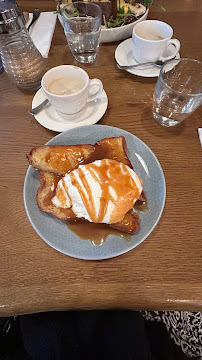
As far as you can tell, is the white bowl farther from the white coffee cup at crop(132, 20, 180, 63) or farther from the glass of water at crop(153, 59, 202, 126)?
the glass of water at crop(153, 59, 202, 126)

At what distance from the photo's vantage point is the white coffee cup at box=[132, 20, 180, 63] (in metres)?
1.02

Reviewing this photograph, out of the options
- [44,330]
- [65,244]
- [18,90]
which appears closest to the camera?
[65,244]

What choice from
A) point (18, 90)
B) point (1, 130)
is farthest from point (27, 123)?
point (18, 90)

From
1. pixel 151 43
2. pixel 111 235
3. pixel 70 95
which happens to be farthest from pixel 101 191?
pixel 151 43

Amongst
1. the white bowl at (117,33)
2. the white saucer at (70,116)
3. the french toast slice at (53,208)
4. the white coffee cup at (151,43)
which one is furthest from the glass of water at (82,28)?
the french toast slice at (53,208)

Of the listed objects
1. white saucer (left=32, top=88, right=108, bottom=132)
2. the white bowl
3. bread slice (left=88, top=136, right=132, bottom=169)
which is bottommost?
bread slice (left=88, top=136, right=132, bottom=169)

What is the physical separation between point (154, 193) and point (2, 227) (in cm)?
49

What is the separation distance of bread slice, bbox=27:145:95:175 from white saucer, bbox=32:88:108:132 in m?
0.14

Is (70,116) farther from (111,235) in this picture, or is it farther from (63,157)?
(111,235)

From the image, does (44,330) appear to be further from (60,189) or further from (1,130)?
(1,130)

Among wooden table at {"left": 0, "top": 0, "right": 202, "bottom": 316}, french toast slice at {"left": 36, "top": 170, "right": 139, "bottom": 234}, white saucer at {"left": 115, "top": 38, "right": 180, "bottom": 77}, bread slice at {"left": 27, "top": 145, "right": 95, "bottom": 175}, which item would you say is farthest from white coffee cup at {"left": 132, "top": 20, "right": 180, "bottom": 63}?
french toast slice at {"left": 36, "top": 170, "right": 139, "bottom": 234}

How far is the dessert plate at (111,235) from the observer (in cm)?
70

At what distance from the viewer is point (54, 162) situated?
31.6 inches

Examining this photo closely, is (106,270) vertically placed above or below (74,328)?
above
